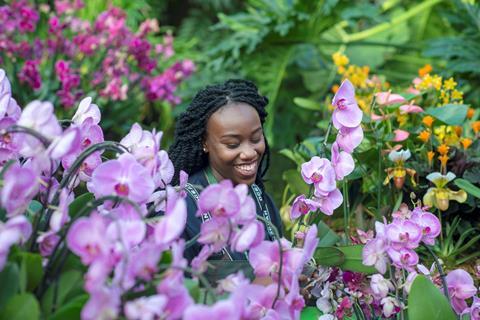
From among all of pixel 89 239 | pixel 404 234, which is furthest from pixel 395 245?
pixel 89 239

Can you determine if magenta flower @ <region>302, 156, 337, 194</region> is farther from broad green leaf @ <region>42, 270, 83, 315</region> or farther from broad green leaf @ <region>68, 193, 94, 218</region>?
broad green leaf @ <region>42, 270, 83, 315</region>

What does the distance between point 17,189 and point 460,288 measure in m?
0.84

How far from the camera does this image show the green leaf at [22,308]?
0.98m

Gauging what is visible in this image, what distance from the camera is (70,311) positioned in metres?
1.02

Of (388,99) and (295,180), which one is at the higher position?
(388,99)

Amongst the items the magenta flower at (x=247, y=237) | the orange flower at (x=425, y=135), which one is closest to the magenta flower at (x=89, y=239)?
the magenta flower at (x=247, y=237)

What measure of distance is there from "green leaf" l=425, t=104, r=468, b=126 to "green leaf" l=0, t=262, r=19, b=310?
1516 mm

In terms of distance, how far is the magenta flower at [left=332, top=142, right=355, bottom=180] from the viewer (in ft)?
4.66

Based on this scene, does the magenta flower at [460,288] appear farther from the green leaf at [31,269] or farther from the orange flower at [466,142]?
the orange flower at [466,142]

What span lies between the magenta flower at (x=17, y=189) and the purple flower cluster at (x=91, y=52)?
1.89 m

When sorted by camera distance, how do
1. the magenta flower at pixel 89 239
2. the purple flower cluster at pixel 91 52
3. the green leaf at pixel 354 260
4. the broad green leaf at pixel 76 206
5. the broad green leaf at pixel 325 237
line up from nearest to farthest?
1. the magenta flower at pixel 89 239
2. the broad green leaf at pixel 76 206
3. the green leaf at pixel 354 260
4. the broad green leaf at pixel 325 237
5. the purple flower cluster at pixel 91 52

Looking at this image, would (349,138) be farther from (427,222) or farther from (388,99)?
(388,99)

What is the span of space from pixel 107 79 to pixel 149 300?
2395 mm

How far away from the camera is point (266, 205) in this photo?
1891 millimetres
